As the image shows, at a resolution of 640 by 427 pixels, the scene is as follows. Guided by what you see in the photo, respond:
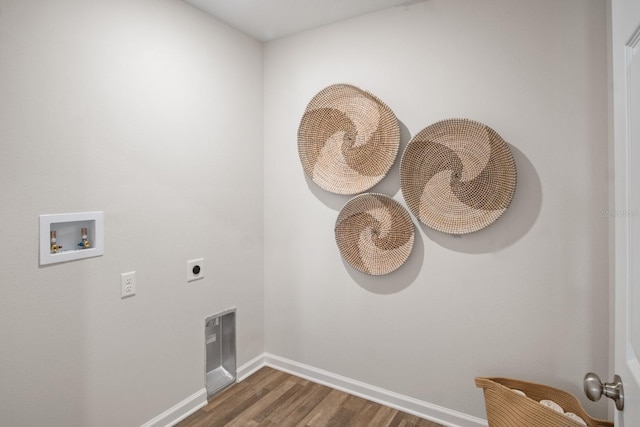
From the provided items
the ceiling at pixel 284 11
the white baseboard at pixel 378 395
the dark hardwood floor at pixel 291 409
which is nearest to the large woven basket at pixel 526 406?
the white baseboard at pixel 378 395

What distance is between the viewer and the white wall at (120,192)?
137cm

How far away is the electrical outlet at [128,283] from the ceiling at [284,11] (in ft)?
5.05

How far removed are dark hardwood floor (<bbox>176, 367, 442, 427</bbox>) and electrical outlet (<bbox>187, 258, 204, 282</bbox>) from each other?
2.59 feet

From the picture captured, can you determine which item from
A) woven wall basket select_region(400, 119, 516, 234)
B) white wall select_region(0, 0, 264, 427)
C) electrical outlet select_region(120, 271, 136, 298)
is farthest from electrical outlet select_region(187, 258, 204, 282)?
woven wall basket select_region(400, 119, 516, 234)

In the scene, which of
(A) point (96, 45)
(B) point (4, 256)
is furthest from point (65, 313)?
(A) point (96, 45)

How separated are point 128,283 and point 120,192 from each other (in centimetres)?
45

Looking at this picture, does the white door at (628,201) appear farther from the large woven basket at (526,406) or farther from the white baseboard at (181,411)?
the white baseboard at (181,411)

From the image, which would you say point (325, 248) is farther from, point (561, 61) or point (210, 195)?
point (561, 61)

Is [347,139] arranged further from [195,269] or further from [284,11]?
[195,269]

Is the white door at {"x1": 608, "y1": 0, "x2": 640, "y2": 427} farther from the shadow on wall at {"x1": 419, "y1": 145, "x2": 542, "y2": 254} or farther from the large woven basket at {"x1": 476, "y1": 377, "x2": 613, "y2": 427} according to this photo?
the shadow on wall at {"x1": 419, "y1": 145, "x2": 542, "y2": 254}

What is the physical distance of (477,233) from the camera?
1.83 m

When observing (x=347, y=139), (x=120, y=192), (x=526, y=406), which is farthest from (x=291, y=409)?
(x=347, y=139)

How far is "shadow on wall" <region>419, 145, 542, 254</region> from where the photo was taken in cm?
170

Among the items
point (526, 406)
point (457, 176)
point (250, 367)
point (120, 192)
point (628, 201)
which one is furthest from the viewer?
point (250, 367)
